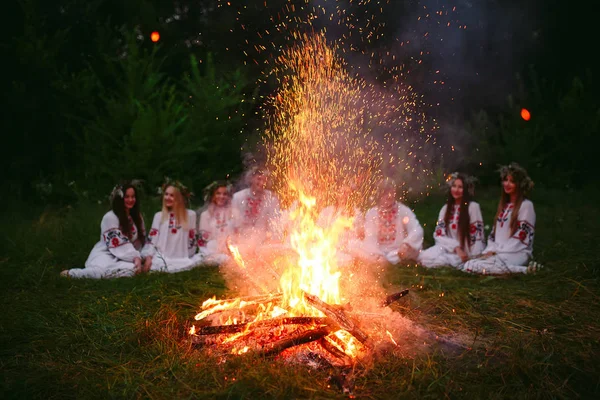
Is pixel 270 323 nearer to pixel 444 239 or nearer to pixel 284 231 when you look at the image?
pixel 284 231

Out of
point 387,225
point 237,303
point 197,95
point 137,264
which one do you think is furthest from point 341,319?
point 197,95

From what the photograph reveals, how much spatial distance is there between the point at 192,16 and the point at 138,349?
1638 cm

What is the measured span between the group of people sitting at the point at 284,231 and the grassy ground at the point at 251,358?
0.55 m

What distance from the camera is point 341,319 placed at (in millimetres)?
3979

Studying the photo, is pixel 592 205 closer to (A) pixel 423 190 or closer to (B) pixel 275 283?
(A) pixel 423 190

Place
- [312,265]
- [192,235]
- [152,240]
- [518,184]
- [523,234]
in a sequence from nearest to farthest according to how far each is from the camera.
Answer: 1. [312,265]
2. [523,234]
3. [518,184]
4. [152,240]
5. [192,235]

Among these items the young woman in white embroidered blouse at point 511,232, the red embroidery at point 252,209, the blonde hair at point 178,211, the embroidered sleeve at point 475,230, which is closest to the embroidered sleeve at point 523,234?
the young woman in white embroidered blouse at point 511,232

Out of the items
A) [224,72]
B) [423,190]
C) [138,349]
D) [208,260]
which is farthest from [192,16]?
[138,349]

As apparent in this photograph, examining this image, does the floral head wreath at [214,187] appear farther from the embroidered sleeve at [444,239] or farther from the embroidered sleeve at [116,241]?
the embroidered sleeve at [444,239]

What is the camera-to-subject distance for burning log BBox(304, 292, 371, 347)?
154 inches

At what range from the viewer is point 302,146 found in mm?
6484

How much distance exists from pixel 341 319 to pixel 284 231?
426 centimetres

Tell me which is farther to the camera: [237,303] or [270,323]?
[237,303]

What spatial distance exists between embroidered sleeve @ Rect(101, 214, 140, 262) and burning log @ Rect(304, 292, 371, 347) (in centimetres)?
371
